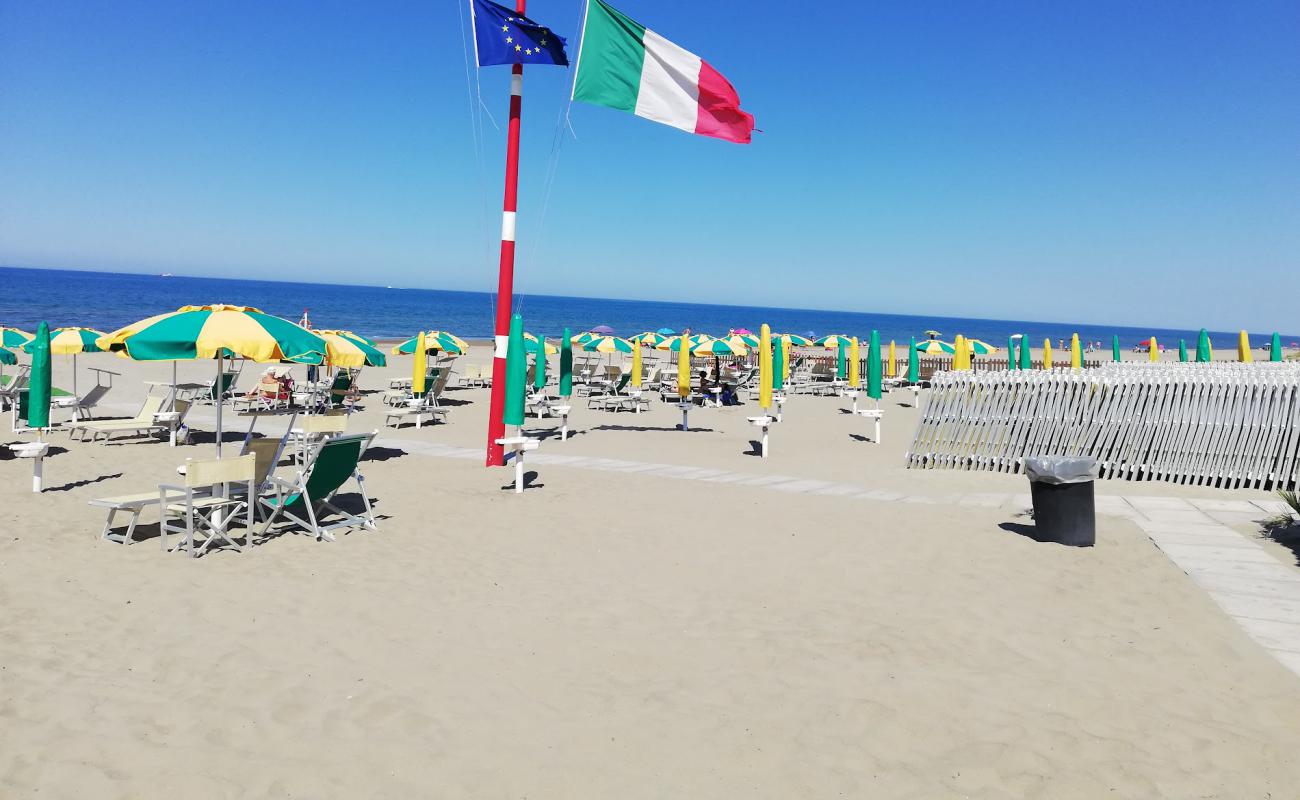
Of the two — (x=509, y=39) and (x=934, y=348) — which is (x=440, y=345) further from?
(x=934, y=348)

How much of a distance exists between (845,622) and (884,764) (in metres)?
1.69

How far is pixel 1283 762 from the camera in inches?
135

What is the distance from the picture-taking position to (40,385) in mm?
8930

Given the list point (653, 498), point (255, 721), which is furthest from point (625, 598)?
Answer: point (653, 498)

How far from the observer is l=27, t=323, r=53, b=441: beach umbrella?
8.81 meters

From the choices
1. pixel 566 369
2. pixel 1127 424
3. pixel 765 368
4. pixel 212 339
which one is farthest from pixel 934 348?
pixel 212 339

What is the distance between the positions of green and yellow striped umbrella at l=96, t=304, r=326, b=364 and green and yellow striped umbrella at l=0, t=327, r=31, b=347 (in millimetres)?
9882

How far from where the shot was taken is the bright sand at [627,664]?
3248 mm

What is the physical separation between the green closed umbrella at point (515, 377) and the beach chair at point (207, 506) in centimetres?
308

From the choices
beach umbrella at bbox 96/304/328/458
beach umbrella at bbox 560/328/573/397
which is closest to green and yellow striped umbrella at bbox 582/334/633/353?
beach umbrella at bbox 560/328/573/397

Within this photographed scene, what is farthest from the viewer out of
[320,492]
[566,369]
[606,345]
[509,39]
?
[606,345]

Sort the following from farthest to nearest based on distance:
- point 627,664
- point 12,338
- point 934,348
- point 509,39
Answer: point 934,348 → point 12,338 → point 509,39 → point 627,664

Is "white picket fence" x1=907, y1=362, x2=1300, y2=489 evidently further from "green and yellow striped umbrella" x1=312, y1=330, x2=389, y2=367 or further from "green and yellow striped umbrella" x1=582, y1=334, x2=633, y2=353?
"green and yellow striped umbrella" x1=582, y1=334, x2=633, y2=353

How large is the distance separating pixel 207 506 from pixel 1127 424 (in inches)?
401
